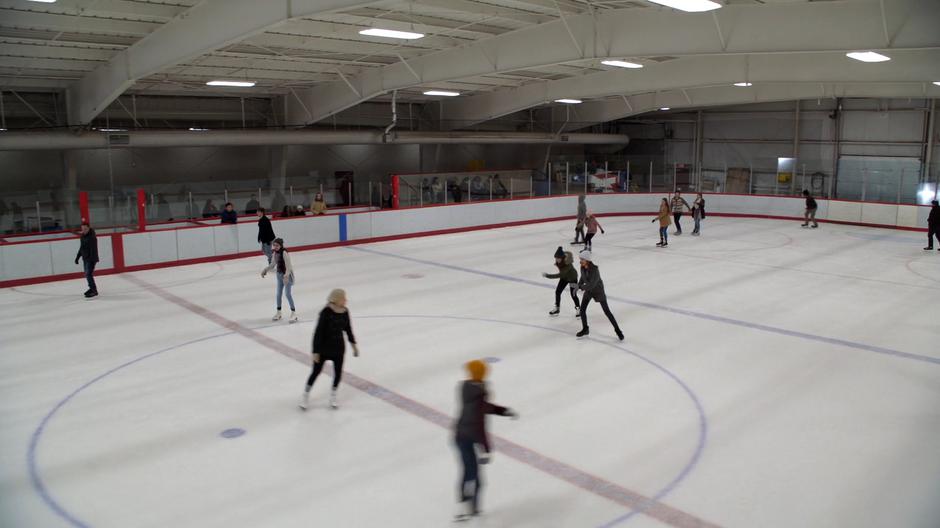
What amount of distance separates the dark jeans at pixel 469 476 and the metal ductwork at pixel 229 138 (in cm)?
2107

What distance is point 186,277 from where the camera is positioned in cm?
1730

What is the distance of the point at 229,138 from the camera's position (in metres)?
26.1

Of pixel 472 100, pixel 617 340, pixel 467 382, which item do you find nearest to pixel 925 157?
pixel 472 100

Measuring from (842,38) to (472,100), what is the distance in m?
20.8

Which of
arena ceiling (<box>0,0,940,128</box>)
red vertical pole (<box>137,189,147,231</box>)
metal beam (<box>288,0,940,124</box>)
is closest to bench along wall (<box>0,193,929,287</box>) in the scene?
red vertical pole (<box>137,189,147,231</box>)

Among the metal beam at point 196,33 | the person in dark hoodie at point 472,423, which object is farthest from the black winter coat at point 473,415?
the metal beam at point 196,33

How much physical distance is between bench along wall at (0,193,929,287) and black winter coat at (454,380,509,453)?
14.8m

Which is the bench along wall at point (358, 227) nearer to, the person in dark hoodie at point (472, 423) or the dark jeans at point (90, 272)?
the dark jeans at point (90, 272)

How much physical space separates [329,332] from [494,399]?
222 centimetres

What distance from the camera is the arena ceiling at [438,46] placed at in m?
13.8

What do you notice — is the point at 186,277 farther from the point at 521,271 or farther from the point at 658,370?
the point at 658,370

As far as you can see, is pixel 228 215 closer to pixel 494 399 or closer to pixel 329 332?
pixel 329 332

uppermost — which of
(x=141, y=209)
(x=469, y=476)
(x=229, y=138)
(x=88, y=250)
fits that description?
(x=229, y=138)

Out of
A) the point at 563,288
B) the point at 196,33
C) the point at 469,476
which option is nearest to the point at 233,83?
the point at 196,33
